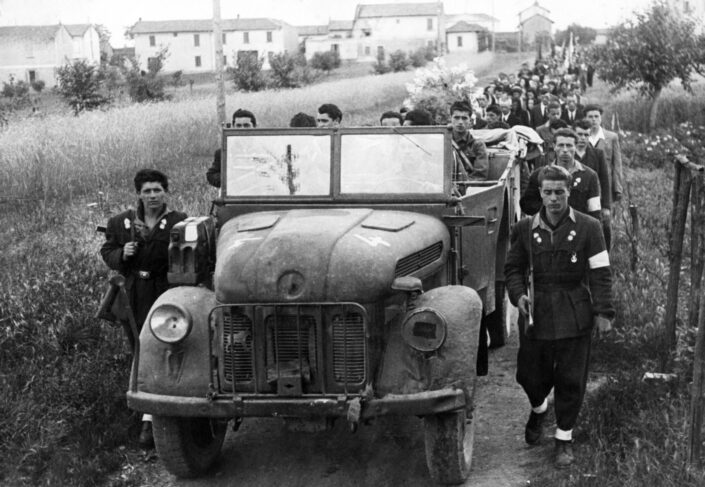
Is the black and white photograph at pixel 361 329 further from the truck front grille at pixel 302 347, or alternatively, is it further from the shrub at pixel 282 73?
the shrub at pixel 282 73

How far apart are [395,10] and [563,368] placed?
95371mm

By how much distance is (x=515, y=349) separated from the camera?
891 cm

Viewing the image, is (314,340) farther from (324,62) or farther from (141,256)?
(324,62)

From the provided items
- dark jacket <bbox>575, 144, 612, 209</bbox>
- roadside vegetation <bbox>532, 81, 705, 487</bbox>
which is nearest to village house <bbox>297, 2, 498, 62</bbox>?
roadside vegetation <bbox>532, 81, 705, 487</bbox>

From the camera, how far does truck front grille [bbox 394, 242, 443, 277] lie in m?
5.90

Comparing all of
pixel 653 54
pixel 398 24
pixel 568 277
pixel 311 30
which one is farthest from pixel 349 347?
pixel 311 30

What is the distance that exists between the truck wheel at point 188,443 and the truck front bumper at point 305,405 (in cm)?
31

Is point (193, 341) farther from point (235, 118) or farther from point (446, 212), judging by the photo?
point (235, 118)

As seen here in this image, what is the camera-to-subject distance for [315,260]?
5.57 meters

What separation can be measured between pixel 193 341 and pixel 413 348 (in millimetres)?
1292

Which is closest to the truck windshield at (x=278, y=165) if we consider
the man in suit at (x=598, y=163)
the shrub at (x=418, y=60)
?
the man in suit at (x=598, y=163)

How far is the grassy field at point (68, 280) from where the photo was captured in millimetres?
6652

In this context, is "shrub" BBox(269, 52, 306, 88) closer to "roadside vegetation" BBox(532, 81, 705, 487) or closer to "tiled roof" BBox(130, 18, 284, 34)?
"roadside vegetation" BBox(532, 81, 705, 487)

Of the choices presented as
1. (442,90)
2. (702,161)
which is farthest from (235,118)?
(702,161)
